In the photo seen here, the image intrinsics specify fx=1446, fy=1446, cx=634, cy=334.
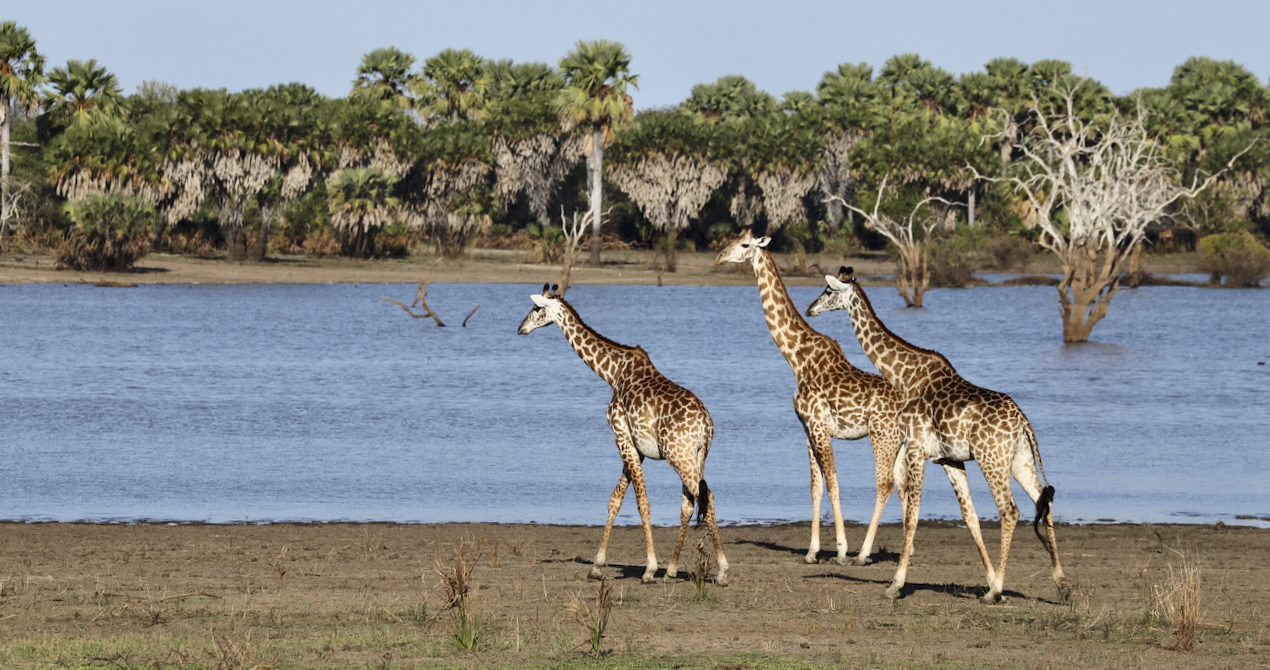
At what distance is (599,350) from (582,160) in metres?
72.3

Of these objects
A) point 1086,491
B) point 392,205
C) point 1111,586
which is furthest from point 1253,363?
point 392,205

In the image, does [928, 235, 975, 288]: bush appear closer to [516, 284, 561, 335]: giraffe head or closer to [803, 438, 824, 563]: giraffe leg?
[803, 438, 824, 563]: giraffe leg

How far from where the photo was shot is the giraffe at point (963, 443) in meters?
9.65

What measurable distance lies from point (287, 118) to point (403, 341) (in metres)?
27.3

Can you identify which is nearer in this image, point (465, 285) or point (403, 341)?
point (403, 341)

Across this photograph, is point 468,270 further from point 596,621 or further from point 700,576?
point 596,621

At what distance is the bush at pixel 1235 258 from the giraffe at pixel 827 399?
6775 centimetres

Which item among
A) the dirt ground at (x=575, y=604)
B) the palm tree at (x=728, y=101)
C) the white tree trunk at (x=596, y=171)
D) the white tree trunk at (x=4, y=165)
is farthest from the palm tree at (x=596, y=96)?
the dirt ground at (x=575, y=604)

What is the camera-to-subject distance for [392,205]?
7356 cm

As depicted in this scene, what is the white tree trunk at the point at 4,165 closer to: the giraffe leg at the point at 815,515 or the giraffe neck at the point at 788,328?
the giraffe neck at the point at 788,328

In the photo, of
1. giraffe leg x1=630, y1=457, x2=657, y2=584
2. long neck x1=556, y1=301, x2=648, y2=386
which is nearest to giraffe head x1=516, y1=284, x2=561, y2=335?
long neck x1=556, y1=301, x2=648, y2=386

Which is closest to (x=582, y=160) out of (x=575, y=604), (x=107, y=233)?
(x=107, y=233)

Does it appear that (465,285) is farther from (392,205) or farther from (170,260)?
(170,260)

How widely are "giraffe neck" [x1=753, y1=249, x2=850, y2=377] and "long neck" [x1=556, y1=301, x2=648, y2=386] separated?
1363mm
